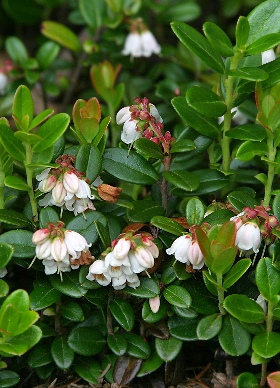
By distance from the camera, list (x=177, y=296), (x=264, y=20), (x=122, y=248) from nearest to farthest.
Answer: (x=122, y=248), (x=177, y=296), (x=264, y=20)

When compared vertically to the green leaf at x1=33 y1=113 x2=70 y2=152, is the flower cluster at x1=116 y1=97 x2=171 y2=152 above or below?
below

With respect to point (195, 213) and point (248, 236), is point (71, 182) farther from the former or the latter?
point (248, 236)

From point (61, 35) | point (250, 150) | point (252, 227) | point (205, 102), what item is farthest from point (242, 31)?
Answer: point (61, 35)

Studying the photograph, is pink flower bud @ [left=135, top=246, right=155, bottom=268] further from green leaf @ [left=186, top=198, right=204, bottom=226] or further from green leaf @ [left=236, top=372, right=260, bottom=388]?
green leaf @ [left=236, top=372, right=260, bottom=388]

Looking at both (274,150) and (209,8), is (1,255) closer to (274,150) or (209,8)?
(274,150)

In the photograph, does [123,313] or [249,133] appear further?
[249,133]

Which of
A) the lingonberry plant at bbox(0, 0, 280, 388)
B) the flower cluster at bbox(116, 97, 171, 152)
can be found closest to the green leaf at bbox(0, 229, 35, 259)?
the lingonberry plant at bbox(0, 0, 280, 388)
